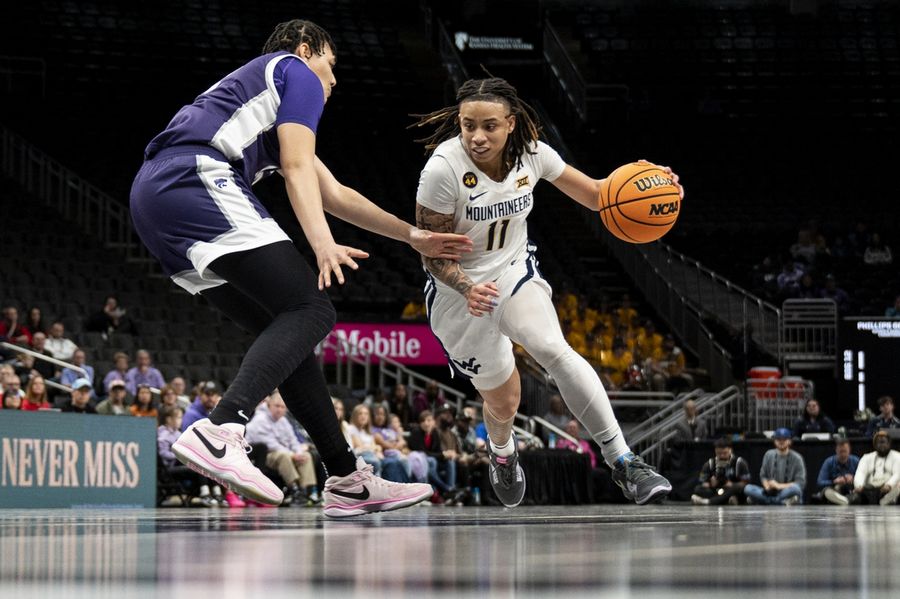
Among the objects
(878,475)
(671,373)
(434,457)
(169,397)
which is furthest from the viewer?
(671,373)

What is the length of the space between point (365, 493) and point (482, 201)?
140 cm

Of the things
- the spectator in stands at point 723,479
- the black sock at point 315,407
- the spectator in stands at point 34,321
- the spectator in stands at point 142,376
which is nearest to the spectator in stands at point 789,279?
the spectator in stands at point 723,479

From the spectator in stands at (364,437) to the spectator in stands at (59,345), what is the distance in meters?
3.19

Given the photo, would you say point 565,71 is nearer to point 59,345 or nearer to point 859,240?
point 859,240

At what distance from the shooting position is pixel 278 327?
12.5ft

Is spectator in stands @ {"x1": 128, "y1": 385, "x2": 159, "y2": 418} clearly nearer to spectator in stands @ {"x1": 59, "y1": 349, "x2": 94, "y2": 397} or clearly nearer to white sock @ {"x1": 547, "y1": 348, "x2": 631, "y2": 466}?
spectator in stands @ {"x1": 59, "y1": 349, "x2": 94, "y2": 397}

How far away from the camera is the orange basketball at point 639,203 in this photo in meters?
5.25

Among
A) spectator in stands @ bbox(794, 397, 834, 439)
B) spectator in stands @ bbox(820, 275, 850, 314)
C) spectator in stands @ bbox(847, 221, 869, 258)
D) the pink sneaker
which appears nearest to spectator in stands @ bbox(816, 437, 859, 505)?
spectator in stands @ bbox(794, 397, 834, 439)

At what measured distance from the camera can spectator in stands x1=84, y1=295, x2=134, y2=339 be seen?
15570 millimetres

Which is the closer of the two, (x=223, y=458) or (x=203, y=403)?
(x=223, y=458)

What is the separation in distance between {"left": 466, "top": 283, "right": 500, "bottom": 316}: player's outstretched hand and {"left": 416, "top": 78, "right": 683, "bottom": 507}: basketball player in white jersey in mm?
135

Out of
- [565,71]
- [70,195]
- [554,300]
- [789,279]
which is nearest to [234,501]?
[70,195]

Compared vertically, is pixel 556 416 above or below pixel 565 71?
below

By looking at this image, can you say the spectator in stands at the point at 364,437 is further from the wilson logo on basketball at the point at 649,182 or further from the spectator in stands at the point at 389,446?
the wilson logo on basketball at the point at 649,182
